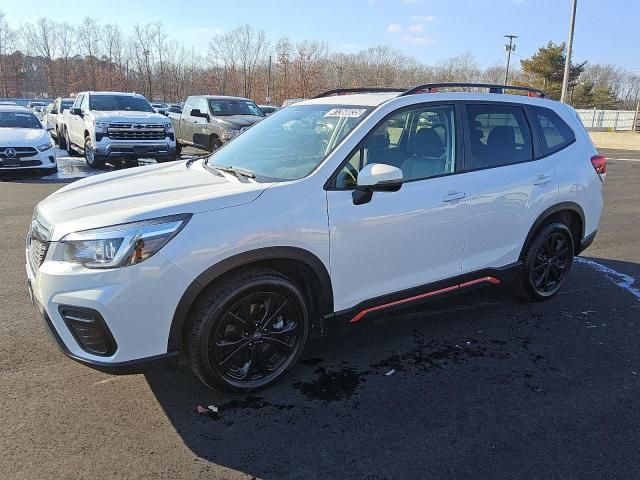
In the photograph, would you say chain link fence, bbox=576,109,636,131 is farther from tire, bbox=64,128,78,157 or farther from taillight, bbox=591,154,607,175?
taillight, bbox=591,154,607,175

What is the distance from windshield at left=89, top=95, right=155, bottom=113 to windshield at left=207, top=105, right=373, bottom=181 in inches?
432

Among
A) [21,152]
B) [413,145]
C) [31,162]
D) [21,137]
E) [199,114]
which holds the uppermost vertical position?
[413,145]

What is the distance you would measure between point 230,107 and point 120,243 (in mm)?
13061

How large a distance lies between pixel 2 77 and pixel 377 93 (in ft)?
279

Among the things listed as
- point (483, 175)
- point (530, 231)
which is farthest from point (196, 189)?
point (530, 231)

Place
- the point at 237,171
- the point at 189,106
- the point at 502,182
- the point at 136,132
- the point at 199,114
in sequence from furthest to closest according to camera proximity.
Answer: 1. the point at 189,106
2. the point at 199,114
3. the point at 136,132
4. the point at 502,182
5. the point at 237,171

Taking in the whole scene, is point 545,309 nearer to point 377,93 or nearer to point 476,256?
point 476,256

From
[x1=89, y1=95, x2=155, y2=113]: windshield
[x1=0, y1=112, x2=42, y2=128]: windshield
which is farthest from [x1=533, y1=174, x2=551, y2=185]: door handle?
[x1=0, y1=112, x2=42, y2=128]: windshield

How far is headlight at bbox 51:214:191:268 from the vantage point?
2.64 m

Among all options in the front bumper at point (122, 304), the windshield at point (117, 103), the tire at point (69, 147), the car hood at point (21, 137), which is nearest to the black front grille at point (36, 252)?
the front bumper at point (122, 304)

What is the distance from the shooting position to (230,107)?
49.3 feet

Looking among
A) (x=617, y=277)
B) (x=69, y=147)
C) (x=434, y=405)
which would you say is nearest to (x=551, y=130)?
(x=617, y=277)

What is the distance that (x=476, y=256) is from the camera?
405cm

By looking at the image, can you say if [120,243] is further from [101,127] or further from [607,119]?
[607,119]
